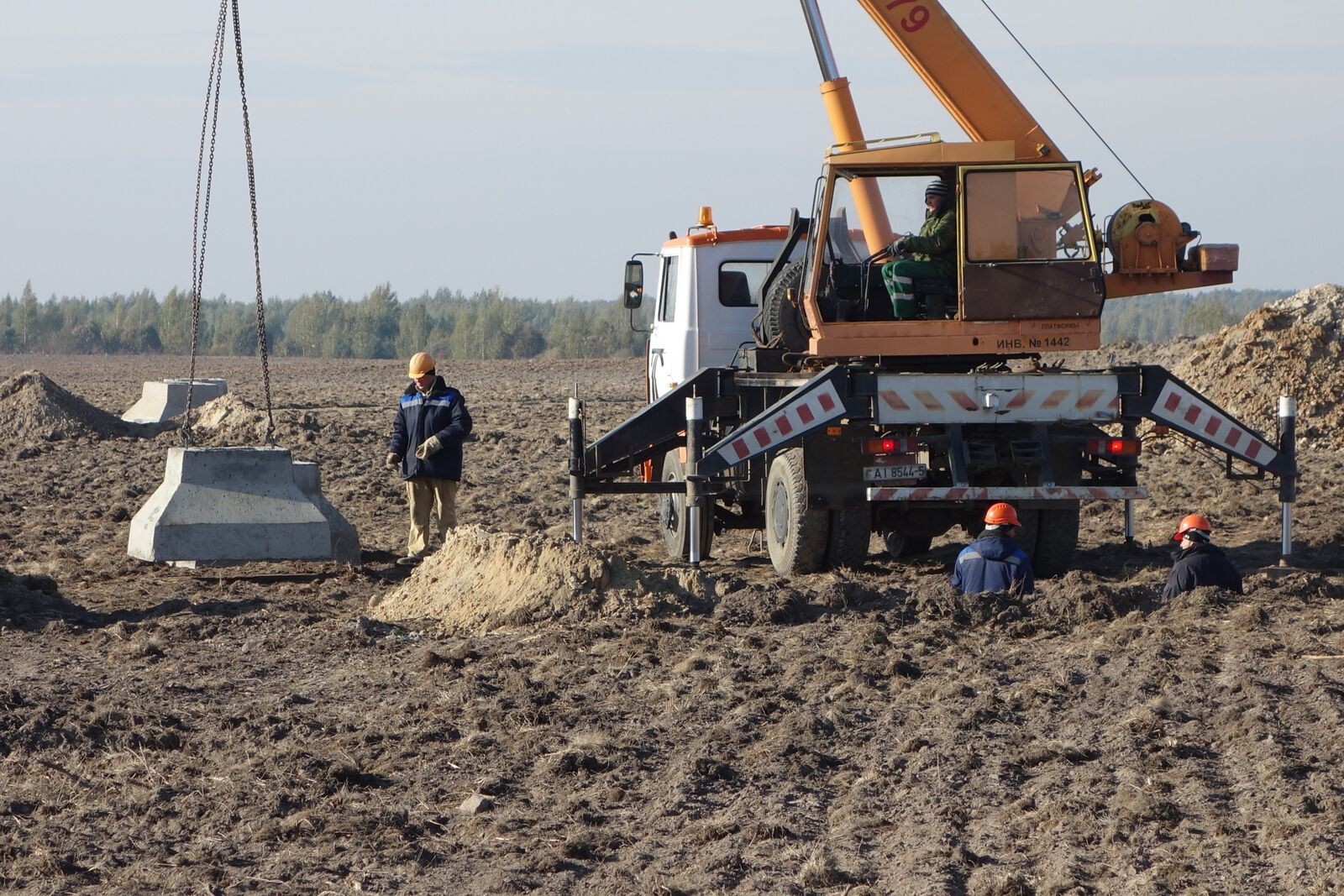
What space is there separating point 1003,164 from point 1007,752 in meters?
4.94

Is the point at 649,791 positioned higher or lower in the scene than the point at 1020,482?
lower

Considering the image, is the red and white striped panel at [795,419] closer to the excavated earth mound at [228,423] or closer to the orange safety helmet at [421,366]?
the orange safety helmet at [421,366]

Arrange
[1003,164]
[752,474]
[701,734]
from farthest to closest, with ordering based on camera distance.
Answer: [752,474] < [1003,164] < [701,734]

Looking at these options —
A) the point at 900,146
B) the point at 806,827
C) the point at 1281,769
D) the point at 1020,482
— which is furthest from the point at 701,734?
the point at 900,146

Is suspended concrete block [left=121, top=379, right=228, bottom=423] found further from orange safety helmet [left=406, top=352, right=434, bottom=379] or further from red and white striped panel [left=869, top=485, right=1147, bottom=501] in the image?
red and white striped panel [left=869, top=485, right=1147, bottom=501]

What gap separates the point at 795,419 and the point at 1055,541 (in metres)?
2.12

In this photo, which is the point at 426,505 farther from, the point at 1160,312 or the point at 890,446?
the point at 1160,312

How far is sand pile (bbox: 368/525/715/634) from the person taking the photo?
29.9ft

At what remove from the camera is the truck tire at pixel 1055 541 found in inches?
412

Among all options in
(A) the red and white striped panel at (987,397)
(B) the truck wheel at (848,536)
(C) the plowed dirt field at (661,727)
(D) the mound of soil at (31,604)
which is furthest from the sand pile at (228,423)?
(A) the red and white striped panel at (987,397)

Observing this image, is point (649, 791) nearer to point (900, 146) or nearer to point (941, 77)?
point (900, 146)

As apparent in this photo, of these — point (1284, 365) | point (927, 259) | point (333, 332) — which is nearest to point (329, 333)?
point (333, 332)

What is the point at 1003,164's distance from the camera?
1023 cm

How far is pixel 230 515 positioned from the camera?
36.1ft
